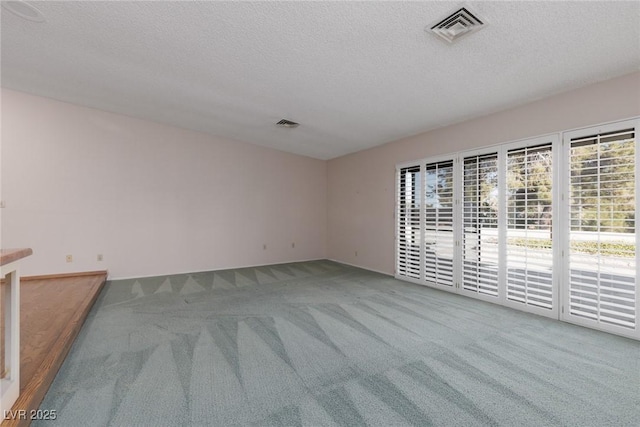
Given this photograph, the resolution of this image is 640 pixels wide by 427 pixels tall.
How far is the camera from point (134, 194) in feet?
16.3

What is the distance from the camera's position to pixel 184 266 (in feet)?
17.6

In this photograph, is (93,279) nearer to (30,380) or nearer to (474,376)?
(30,380)

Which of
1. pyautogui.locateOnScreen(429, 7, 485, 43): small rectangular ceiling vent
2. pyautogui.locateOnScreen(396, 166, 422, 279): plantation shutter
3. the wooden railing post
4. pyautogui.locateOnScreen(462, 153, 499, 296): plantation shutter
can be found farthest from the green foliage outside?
the wooden railing post

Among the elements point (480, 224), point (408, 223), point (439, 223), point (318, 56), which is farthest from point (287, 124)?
point (480, 224)

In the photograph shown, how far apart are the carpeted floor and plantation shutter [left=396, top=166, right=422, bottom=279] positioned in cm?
123

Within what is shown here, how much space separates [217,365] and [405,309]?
2243 millimetres

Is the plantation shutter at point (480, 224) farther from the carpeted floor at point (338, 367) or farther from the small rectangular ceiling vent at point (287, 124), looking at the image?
the small rectangular ceiling vent at point (287, 124)

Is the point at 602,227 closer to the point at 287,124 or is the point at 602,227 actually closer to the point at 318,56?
the point at 318,56

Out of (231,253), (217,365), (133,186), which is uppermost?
(133,186)

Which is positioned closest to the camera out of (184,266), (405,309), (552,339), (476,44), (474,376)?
(474,376)

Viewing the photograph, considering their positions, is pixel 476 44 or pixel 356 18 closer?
pixel 356 18

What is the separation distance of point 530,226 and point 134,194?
238 inches

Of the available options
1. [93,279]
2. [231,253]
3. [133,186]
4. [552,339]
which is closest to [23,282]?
[93,279]

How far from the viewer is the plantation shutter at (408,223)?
15.7ft
